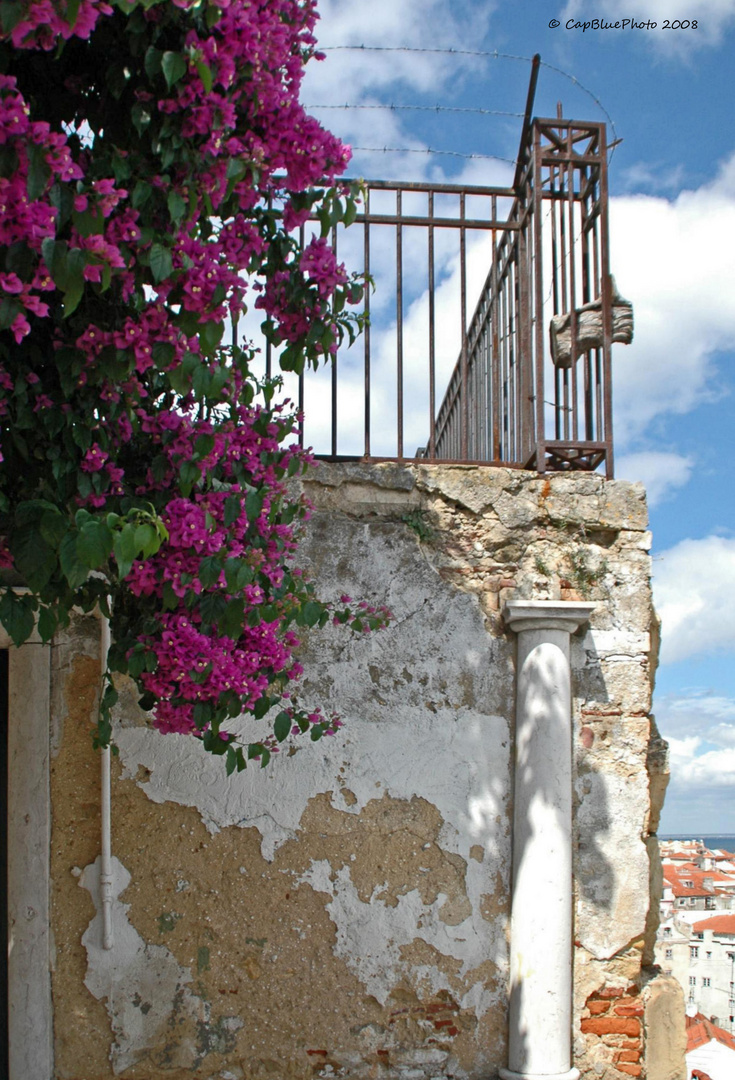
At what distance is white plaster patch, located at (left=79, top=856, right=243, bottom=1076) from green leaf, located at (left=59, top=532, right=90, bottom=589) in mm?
2280

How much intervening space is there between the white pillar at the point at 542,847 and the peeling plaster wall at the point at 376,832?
3.3 inches

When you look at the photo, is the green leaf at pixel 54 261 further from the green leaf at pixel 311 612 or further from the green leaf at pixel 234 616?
the green leaf at pixel 311 612

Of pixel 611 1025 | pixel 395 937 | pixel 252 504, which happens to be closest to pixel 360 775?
pixel 395 937

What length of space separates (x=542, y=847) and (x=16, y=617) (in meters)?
2.56

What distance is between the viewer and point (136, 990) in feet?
14.1

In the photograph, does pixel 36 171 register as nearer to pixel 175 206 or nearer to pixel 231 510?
pixel 175 206

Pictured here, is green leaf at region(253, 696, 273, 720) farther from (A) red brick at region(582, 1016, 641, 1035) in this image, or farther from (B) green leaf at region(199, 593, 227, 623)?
(A) red brick at region(582, 1016, 641, 1035)

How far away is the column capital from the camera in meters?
4.58

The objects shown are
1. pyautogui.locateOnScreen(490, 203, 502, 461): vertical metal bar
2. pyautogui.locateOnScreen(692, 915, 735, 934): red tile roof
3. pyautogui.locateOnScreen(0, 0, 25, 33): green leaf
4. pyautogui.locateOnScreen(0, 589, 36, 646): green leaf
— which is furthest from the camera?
pyautogui.locateOnScreen(692, 915, 735, 934): red tile roof

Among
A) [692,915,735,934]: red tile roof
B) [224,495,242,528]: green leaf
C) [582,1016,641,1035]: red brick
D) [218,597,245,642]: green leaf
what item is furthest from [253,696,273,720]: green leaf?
[692,915,735,934]: red tile roof

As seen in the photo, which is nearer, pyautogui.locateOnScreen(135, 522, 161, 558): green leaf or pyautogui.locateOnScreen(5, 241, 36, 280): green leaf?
pyautogui.locateOnScreen(5, 241, 36, 280): green leaf

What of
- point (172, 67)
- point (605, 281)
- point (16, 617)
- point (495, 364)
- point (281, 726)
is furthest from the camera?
point (495, 364)

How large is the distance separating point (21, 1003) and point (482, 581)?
2.47 metres

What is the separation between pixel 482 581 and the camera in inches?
188
